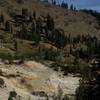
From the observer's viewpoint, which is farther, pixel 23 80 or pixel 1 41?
pixel 1 41

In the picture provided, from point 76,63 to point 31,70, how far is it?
21.5 m

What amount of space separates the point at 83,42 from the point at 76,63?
66.5 meters

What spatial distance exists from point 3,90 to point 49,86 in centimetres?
1145

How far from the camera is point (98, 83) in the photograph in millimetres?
92062

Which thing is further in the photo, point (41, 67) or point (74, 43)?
point (74, 43)

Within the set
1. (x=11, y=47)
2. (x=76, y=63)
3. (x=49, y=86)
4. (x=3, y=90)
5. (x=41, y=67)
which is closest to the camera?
(x=3, y=90)

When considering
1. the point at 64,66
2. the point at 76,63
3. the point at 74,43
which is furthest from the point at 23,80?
the point at 74,43

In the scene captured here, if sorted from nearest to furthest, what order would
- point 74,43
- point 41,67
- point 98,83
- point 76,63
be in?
point 98,83 < point 41,67 < point 76,63 < point 74,43

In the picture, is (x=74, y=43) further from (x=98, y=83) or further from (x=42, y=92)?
(x=42, y=92)

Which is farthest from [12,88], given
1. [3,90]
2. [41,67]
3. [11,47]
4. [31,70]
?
[11,47]

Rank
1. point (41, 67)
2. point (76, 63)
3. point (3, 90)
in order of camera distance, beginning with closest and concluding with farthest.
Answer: point (3, 90)
point (41, 67)
point (76, 63)

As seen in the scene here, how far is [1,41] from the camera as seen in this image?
136000mm

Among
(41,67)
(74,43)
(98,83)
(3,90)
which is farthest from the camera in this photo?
(74,43)

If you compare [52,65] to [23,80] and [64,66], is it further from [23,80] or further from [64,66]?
[23,80]
